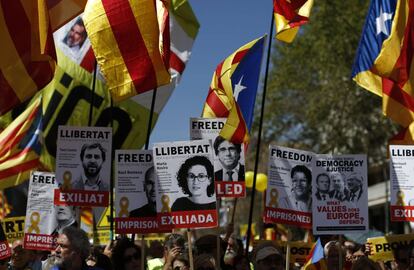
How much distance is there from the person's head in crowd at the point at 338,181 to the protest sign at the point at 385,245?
1.05 meters

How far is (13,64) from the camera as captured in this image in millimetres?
9922

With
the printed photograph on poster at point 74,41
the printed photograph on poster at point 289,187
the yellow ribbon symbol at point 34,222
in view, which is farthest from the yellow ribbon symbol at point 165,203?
the printed photograph on poster at point 74,41

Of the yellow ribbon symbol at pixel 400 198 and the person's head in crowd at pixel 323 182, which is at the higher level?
the person's head in crowd at pixel 323 182

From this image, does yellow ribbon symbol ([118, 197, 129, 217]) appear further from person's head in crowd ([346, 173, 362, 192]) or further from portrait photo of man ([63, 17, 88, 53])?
portrait photo of man ([63, 17, 88, 53])

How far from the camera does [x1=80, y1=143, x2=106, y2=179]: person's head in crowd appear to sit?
9.87 meters

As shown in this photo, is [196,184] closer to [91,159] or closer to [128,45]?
[91,159]

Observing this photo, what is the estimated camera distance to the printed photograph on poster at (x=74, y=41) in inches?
593

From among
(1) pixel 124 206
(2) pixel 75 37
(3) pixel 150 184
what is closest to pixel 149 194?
(3) pixel 150 184

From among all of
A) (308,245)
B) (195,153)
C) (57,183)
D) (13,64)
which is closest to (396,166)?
(308,245)

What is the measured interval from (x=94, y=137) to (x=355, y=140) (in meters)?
25.6

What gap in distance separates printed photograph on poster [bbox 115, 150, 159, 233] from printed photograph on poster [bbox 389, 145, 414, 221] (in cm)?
262

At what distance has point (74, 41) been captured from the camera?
15.1 m

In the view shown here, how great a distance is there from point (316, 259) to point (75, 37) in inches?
270

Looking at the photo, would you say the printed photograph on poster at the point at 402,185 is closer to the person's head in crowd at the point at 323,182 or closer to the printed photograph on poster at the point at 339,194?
the printed photograph on poster at the point at 339,194
